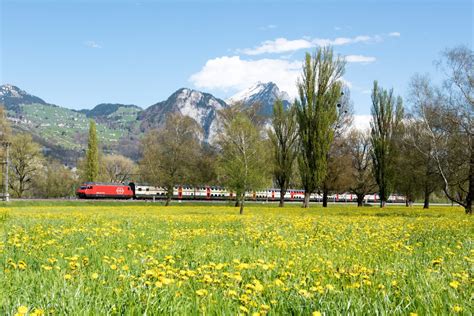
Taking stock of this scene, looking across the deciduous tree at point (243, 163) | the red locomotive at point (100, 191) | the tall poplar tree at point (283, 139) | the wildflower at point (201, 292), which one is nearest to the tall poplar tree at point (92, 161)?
the red locomotive at point (100, 191)

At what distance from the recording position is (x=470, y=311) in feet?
10.8

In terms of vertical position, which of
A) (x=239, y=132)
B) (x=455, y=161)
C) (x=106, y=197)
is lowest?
(x=106, y=197)

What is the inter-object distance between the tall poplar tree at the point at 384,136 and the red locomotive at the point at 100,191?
141 feet

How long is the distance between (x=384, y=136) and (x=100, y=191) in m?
46.0

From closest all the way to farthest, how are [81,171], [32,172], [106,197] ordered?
[106,197], [32,172], [81,171]

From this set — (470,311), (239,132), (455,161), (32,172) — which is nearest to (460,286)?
(470,311)

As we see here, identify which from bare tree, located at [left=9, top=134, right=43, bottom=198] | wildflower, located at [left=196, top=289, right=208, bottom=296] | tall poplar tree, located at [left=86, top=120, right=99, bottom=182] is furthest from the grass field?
tall poplar tree, located at [left=86, top=120, right=99, bottom=182]

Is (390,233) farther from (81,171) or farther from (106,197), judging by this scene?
(81,171)

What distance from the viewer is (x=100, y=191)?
7319 cm

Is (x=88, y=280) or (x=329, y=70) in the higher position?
(x=329, y=70)

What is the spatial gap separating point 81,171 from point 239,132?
6486cm

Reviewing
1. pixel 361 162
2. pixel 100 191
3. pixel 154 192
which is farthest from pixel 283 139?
pixel 100 191

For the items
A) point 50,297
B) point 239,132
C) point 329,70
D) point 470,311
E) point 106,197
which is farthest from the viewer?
point 106,197

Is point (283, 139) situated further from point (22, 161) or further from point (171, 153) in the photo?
point (22, 161)
